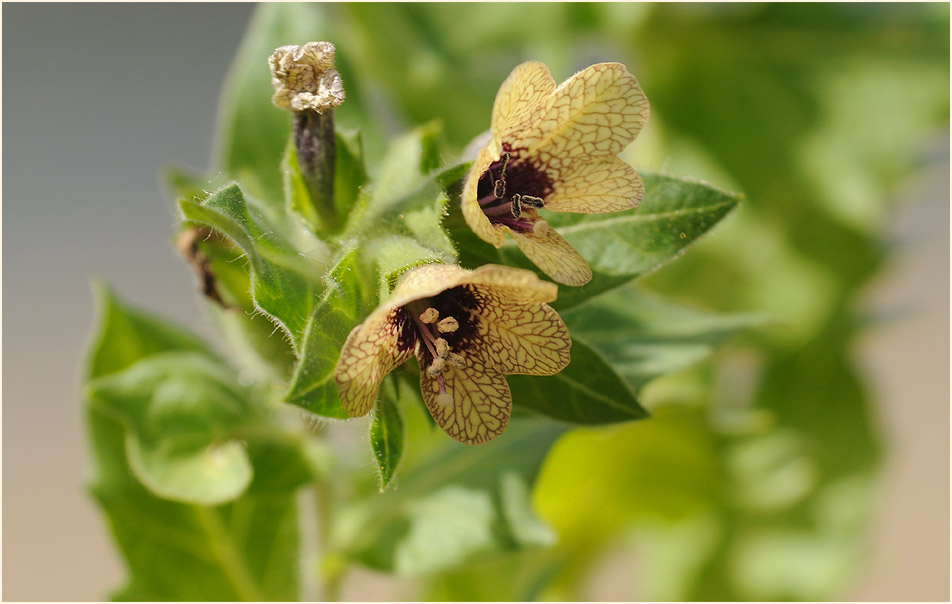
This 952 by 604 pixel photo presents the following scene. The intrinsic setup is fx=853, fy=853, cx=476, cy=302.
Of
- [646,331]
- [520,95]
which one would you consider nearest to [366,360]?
[520,95]

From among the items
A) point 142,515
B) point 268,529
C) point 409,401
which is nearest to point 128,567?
point 142,515

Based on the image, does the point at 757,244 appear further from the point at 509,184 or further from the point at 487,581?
the point at 509,184

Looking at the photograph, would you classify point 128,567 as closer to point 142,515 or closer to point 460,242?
point 142,515

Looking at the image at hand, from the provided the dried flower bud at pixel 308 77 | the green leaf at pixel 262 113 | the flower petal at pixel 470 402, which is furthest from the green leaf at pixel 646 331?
the green leaf at pixel 262 113

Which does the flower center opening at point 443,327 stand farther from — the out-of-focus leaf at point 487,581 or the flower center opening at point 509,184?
the out-of-focus leaf at point 487,581

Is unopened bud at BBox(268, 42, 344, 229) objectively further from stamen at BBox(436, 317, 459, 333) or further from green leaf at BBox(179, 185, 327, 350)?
stamen at BBox(436, 317, 459, 333)

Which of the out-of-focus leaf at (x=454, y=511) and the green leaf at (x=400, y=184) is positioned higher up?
the green leaf at (x=400, y=184)
